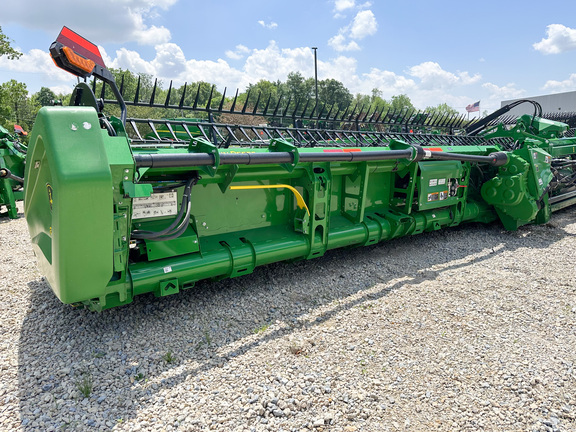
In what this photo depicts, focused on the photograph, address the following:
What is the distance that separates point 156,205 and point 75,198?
943 millimetres

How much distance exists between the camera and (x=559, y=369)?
2633mm

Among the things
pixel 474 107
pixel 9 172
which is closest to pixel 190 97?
pixel 474 107

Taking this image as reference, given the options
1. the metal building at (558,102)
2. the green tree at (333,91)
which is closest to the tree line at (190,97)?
the green tree at (333,91)

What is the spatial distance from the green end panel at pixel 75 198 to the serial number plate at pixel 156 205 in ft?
1.98

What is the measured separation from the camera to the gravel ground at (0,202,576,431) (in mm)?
2205

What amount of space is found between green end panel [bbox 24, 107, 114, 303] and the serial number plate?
23.7 inches

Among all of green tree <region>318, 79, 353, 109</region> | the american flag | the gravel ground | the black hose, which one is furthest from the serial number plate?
green tree <region>318, 79, 353, 109</region>

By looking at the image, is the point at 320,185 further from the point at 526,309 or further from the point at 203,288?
the point at 526,309

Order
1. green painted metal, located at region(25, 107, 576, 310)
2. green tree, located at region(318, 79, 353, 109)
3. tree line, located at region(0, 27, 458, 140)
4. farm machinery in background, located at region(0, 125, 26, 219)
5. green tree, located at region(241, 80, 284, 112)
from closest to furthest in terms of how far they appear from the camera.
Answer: green painted metal, located at region(25, 107, 576, 310) < green tree, located at region(241, 80, 284, 112) < farm machinery in background, located at region(0, 125, 26, 219) < tree line, located at region(0, 27, 458, 140) < green tree, located at region(318, 79, 353, 109)

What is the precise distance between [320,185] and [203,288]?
1580mm

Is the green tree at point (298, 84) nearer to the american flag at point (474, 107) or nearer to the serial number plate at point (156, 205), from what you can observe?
the american flag at point (474, 107)

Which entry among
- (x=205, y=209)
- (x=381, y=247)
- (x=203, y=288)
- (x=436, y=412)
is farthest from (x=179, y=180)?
(x=381, y=247)

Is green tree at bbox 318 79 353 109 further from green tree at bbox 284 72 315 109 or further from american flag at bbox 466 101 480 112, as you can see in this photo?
american flag at bbox 466 101 480 112

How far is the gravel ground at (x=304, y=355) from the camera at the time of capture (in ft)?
7.23
